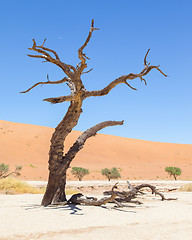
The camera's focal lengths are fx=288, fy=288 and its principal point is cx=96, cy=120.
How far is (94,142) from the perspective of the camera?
67.6 meters

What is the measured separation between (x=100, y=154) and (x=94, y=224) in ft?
174

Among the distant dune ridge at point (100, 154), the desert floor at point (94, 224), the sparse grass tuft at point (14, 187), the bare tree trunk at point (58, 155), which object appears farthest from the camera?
the distant dune ridge at point (100, 154)

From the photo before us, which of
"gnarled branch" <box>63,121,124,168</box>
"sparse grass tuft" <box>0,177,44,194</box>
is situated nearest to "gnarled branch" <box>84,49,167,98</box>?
"gnarled branch" <box>63,121,124,168</box>

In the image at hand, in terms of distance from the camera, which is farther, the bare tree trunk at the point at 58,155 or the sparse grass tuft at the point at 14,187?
the sparse grass tuft at the point at 14,187

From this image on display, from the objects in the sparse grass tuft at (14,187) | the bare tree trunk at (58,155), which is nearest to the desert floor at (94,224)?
the bare tree trunk at (58,155)

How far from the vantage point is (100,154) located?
192ft

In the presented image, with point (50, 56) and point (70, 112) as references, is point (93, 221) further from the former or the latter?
point (50, 56)

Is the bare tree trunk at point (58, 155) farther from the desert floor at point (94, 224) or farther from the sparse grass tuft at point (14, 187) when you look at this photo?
the sparse grass tuft at point (14, 187)

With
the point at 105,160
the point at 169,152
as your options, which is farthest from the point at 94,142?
the point at 169,152

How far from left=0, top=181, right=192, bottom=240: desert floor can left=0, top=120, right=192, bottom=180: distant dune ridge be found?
2621 cm

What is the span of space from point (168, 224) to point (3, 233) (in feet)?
10.2

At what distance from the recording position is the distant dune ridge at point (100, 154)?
4106cm

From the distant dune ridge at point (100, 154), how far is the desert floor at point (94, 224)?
2621cm

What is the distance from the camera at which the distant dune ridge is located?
4106 centimetres
